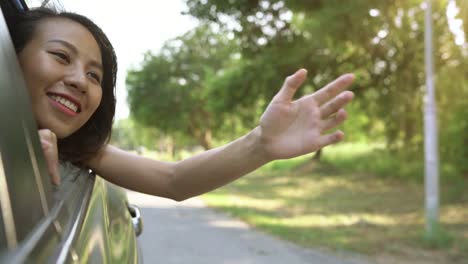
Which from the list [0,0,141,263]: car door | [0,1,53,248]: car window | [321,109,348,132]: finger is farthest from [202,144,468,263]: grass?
[0,1,53,248]: car window

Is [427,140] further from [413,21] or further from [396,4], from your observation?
[413,21]

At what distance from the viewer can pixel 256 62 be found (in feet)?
46.7

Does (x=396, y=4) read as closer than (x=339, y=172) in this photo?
Yes

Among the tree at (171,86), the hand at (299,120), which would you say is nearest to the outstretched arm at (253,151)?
the hand at (299,120)

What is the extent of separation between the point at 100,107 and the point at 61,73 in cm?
50

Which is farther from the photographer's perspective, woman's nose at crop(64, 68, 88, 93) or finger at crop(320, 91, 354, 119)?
finger at crop(320, 91, 354, 119)

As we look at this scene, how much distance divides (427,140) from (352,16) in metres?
3.15

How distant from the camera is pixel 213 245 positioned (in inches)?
302

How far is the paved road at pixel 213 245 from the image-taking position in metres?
6.67

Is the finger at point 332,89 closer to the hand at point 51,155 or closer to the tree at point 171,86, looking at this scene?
the hand at point 51,155

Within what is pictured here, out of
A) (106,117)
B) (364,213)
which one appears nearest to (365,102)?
(364,213)

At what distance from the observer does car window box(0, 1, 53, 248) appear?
0.88 meters

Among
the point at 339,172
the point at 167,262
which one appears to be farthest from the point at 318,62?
the point at 339,172

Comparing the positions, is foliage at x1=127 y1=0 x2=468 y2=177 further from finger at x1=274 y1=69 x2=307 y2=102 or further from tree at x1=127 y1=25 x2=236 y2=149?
tree at x1=127 y1=25 x2=236 y2=149
